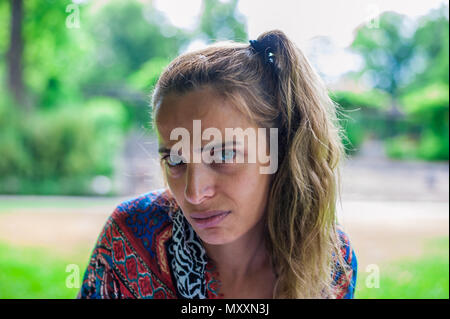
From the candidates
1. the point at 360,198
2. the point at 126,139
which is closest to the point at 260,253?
the point at 360,198

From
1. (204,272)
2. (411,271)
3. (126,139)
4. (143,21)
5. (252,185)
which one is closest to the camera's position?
(252,185)

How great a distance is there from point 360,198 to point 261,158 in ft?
16.6

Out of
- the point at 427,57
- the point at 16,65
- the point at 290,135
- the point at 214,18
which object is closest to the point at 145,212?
the point at 290,135

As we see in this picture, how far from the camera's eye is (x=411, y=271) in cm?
288

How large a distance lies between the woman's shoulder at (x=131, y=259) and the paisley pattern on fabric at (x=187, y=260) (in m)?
0.03

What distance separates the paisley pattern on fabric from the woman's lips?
18cm

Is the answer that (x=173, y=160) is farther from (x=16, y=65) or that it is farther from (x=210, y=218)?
(x=16, y=65)

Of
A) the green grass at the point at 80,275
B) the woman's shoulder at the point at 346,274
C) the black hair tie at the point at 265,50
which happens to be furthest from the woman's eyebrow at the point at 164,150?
the green grass at the point at 80,275

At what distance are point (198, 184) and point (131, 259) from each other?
0.38 metres

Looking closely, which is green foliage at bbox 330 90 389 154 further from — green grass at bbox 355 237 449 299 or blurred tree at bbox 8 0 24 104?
blurred tree at bbox 8 0 24 104

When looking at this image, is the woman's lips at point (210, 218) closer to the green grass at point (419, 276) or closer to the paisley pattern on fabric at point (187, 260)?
the paisley pattern on fabric at point (187, 260)

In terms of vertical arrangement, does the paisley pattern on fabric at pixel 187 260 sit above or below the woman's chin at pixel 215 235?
below

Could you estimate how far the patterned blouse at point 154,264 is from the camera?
1126 millimetres

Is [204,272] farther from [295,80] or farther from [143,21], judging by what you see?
[143,21]
